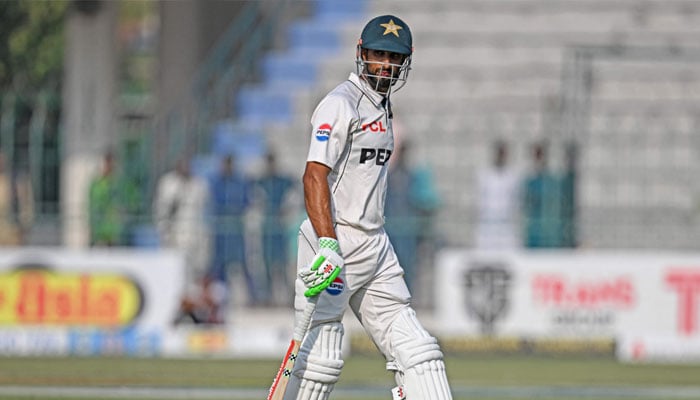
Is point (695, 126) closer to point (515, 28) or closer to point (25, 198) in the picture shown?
point (515, 28)

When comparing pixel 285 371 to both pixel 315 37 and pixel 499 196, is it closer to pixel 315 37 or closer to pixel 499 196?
pixel 499 196

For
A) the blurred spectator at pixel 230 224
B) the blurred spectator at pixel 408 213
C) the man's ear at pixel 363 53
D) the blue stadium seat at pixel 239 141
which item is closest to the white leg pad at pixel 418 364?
the man's ear at pixel 363 53

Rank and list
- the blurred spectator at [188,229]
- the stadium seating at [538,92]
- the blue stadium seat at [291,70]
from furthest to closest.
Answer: the blue stadium seat at [291,70] → the stadium seating at [538,92] → the blurred spectator at [188,229]

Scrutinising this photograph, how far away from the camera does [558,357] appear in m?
13.4

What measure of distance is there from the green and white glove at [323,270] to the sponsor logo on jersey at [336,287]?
0.60 ft

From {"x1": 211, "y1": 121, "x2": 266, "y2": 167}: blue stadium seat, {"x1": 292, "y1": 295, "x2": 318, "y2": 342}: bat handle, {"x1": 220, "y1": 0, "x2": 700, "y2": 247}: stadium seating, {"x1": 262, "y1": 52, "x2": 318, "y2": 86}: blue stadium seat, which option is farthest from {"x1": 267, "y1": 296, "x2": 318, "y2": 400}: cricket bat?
{"x1": 262, "y1": 52, "x2": 318, "y2": 86}: blue stadium seat

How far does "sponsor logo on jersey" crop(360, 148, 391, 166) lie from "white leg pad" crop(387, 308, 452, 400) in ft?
2.24

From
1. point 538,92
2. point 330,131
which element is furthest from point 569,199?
point 330,131

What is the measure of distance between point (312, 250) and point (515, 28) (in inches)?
527

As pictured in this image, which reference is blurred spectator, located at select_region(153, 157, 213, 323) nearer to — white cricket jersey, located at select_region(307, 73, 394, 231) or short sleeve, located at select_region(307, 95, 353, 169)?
white cricket jersey, located at select_region(307, 73, 394, 231)

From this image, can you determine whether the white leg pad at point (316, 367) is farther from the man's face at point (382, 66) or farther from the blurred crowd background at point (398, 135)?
the blurred crowd background at point (398, 135)

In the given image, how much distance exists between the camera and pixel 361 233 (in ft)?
20.6

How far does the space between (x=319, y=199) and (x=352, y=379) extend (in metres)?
5.00

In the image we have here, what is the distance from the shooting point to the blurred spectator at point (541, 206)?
14.3 metres
